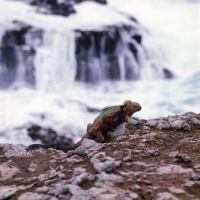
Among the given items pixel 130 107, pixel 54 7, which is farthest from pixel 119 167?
pixel 54 7

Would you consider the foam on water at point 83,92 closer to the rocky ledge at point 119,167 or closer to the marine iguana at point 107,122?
the marine iguana at point 107,122

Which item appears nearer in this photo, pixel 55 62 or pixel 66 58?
pixel 55 62

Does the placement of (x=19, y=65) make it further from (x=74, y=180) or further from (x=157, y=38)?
(x=74, y=180)

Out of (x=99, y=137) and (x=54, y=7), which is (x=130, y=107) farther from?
(x=54, y=7)

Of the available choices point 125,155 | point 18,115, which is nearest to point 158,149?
point 125,155

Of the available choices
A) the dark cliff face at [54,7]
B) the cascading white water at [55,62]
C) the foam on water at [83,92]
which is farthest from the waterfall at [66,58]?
the dark cliff face at [54,7]

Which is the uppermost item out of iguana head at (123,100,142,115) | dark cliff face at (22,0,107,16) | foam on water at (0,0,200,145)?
dark cliff face at (22,0,107,16)

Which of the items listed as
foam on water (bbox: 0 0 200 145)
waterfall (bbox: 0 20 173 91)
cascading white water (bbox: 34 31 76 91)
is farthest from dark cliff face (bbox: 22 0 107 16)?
cascading white water (bbox: 34 31 76 91)

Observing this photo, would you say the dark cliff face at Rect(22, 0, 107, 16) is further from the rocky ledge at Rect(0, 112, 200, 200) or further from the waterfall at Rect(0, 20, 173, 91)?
the rocky ledge at Rect(0, 112, 200, 200)

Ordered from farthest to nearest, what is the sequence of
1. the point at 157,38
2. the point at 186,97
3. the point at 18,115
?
the point at 157,38 < the point at 186,97 < the point at 18,115
